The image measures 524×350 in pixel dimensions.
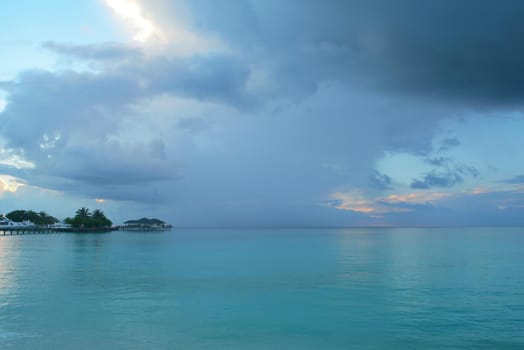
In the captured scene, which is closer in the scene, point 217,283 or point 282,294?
point 282,294

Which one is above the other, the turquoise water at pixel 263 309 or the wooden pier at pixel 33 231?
the wooden pier at pixel 33 231

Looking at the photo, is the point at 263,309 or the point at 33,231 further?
the point at 33,231

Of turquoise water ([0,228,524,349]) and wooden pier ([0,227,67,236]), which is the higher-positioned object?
wooden pier ([0,227,67,236])

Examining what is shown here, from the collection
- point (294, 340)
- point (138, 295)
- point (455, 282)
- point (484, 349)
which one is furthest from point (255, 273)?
point (484, 349)

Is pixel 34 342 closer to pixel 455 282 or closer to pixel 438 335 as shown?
pixel 438 335

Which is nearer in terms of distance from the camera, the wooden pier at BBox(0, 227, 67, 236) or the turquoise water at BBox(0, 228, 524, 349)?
the turquoise water at BBox(0, 228, 524, 349)

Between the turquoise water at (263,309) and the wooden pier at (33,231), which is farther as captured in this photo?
the wooden pier at (33,231)

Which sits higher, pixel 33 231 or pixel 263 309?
pixel 33 231

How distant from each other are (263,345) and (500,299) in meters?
19.4

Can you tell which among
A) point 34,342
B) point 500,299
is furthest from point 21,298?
point 500,299

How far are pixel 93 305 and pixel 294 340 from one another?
1416cm

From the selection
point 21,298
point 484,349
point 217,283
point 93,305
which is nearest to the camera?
point 484,349

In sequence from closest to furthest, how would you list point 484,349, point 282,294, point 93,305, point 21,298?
point 484,349 < point 93,305 < point 21,298 < point 282,294

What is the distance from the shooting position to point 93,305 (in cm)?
2723
